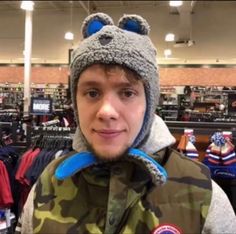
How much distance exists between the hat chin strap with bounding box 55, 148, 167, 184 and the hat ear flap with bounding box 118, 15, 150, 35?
284 millimetres

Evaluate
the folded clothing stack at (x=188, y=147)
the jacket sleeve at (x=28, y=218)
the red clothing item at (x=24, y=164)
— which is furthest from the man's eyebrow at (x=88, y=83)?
the red clothing item at (x=24, y=164)

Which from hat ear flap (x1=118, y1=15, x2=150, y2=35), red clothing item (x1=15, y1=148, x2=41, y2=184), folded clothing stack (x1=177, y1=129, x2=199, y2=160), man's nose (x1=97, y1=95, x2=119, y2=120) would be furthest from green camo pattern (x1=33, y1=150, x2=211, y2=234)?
red clothing item (x1=15, y1=148, x2=41, y2=184)

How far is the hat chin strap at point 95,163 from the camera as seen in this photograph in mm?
788

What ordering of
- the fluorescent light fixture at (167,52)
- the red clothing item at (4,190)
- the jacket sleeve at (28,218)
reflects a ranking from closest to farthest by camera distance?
the jacket sleeve at (28,218), the red clothing item at (4,190), the fluorescent light fixture at (167,52)

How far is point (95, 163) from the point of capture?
82cm

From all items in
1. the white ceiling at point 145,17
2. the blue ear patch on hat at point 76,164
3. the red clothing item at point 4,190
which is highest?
the white ceiling at point 145,17

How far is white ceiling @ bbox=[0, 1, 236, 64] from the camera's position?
11570 millimetres

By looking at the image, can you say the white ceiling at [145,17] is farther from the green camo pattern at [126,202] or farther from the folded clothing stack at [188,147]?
the green camo pattern at [126,202]

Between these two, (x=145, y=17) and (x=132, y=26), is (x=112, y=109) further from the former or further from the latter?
(x=145, y=17)

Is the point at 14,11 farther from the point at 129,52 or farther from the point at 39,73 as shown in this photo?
the point at 129,52

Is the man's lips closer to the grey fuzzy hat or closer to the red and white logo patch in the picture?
Answer: the grey fuzzy hat

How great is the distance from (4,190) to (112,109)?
2411 millimetres

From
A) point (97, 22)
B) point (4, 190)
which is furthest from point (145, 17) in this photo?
point (97, 22)

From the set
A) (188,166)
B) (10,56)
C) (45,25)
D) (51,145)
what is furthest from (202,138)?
(10,56)
